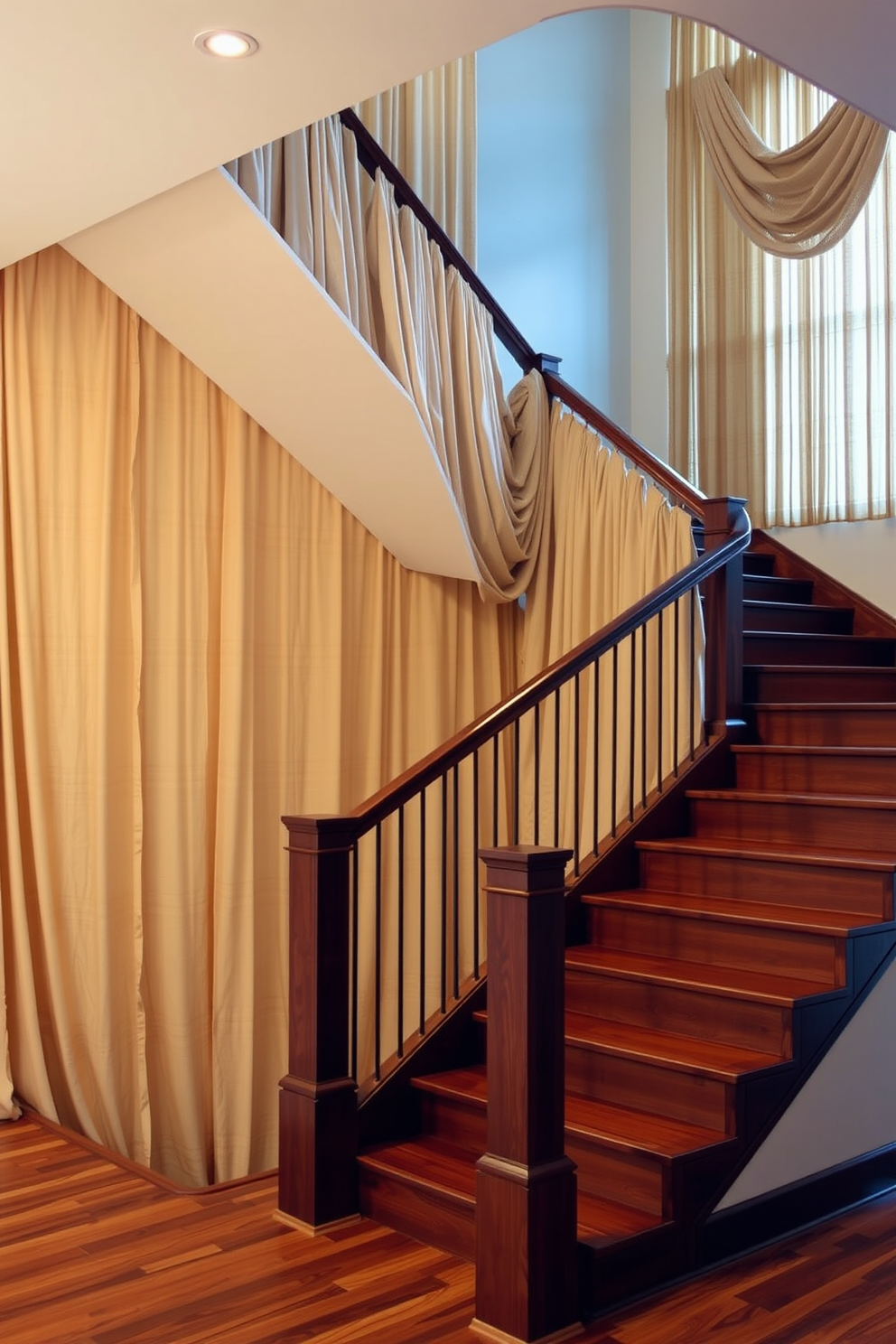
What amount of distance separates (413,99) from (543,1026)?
4440 millimetres

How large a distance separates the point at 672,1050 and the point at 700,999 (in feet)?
0.66

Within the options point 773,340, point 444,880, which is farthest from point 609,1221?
point 773,340

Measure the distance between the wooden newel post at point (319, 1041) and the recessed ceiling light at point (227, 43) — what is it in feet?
5.97

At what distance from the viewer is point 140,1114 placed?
4.39m

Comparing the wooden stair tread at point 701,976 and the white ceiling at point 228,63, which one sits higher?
the white ceiling at point 228,63

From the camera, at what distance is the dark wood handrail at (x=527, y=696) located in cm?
338

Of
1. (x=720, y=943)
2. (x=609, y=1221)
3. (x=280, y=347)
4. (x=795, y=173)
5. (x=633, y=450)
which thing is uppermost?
(x=795, y=173)

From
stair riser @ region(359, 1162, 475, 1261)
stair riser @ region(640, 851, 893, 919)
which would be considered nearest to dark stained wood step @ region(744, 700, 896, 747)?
stair riser @ region(640, 851, 893, 919)

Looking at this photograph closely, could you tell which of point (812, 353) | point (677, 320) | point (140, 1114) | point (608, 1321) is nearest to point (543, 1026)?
point (608, 1321)

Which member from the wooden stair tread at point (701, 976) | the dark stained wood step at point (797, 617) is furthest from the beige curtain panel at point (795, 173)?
the wooden stair tread at point (701, 976)

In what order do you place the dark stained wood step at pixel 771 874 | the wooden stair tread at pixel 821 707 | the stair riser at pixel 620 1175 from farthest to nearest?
the wooden stair tread at pixel 821 707, the dark stained wood step at pixel 771 874, the stair riser at pixel 620 1175

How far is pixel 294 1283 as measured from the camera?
113 inches

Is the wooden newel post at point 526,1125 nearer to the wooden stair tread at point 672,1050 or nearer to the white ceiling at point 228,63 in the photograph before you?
the wooden stair tread at point 672,1050

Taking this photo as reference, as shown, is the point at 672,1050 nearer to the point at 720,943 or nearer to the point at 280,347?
the point at 720,943
